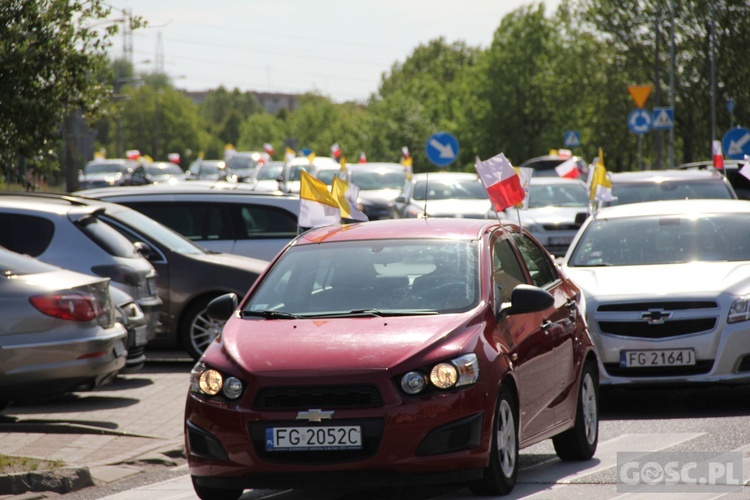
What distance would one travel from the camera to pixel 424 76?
10050cm

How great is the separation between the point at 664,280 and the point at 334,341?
450 centimetres

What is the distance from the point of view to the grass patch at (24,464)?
8141 millimetres

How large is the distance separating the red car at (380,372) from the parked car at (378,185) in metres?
24.9

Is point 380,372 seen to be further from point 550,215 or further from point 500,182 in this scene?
point 550,215

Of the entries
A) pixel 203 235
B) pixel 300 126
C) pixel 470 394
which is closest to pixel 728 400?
pixel 470 394

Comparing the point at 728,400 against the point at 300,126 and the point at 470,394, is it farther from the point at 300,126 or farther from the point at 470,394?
the point at 300,126

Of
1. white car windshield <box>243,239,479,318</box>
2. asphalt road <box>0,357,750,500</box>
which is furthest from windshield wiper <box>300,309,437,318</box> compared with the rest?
asphalt road <box>0,357,750,500</box>

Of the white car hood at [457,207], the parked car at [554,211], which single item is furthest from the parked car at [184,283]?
the white car hood at [457,207]

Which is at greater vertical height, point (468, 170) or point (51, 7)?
point (51, 7)

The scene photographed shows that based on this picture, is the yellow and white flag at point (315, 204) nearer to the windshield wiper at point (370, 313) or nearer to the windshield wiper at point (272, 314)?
the windshield wiper at point (272, 314)

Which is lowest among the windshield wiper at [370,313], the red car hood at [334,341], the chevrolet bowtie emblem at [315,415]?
the chevrolet bowtie emblem at [315,415]

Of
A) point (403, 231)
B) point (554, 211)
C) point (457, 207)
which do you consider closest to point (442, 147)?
point (457, 207)

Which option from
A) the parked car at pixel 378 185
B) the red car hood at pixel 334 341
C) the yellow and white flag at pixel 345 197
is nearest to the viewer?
the red car hood at pixel 334 341

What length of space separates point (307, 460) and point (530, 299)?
1512 mm
